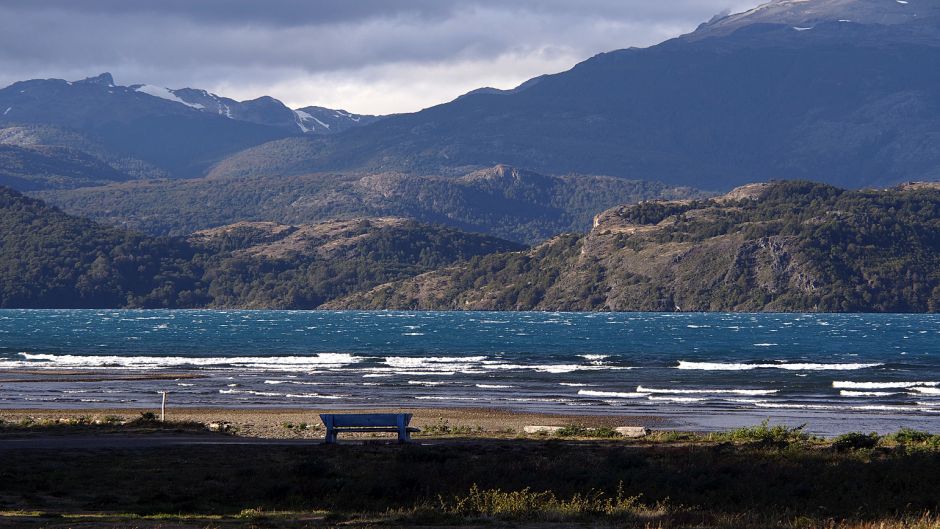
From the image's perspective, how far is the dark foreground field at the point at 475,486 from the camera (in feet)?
80.1

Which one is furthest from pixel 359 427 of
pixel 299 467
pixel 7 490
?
pixel 7 490

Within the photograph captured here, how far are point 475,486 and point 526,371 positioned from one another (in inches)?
2487

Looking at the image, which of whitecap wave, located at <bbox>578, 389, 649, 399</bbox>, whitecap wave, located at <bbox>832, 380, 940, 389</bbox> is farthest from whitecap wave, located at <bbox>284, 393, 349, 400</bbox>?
whitecap wave, located at <bbox>832, 380, 940, 389</bbox>

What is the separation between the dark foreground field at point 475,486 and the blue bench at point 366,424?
0.84 metres

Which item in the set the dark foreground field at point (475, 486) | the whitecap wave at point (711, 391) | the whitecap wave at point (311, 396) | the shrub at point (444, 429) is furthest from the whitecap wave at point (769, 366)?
the dark foreground field at point (475, 486)

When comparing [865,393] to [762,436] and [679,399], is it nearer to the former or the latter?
[679,399]

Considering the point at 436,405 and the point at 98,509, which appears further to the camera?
the point at 436,405

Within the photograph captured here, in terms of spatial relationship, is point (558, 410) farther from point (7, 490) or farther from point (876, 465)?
point (7, 490)

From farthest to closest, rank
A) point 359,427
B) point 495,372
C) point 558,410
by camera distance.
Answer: point 495,372
point 558,410
point 359,427

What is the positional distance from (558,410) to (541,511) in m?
34.0

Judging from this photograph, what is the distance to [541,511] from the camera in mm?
24844

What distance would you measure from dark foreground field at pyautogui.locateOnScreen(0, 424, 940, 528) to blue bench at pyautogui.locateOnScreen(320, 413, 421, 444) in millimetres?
841

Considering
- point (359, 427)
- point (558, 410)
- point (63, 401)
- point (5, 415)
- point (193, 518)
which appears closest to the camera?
point (193, 518)

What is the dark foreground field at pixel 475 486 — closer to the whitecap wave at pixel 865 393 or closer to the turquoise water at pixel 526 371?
the turquoise water at pixel 526 371
